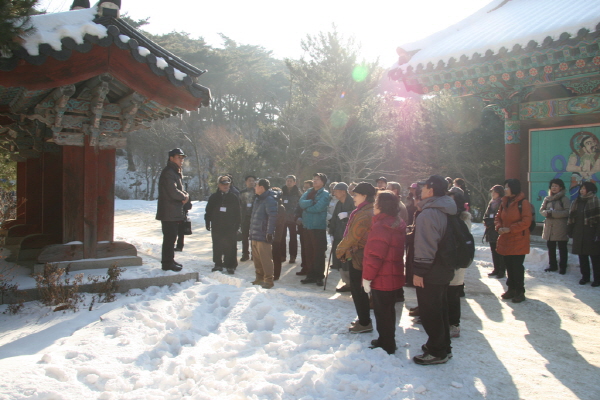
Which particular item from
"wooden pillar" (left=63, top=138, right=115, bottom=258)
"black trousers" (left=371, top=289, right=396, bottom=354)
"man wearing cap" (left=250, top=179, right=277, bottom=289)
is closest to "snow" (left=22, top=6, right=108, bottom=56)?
"wooden pillar" (left=63, top=138, right=115, bottom=258)

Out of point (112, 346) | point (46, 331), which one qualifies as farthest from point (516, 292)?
point (46, 331)

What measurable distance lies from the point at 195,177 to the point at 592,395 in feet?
113

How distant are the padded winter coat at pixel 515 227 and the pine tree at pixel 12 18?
630 centimetres

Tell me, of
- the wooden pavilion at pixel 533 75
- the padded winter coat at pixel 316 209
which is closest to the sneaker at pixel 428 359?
the padded winter coat at pixel 316 209

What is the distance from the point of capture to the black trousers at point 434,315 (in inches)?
146

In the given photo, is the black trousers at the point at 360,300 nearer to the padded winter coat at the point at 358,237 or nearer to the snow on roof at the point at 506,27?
the padded winter coat at the point at 358,237

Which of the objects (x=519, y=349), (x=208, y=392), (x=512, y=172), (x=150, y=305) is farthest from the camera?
(x=512, y=172)

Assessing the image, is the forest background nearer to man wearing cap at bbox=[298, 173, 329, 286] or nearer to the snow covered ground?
man wearing cap at bbox=[298, 173, 329, 286]

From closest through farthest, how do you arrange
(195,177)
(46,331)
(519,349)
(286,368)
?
(286,368)
(46,331)
(519,349)
(195,177)

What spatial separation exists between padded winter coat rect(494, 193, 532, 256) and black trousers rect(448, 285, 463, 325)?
71.9 inches

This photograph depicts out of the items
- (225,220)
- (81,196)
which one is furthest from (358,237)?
(81,196)

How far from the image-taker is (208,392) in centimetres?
316

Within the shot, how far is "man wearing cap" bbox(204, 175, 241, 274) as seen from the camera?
7.59 meters

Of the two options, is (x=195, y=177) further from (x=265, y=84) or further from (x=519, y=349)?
(x=519, y=349)
